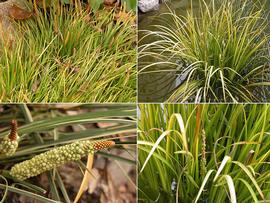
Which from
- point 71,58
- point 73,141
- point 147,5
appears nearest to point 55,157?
point 73,141

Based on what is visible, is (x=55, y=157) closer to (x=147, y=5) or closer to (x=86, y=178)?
(x=86, y=178)

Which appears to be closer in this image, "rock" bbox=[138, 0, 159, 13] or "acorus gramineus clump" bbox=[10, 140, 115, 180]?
"acorus gramineus clump" bbox=[10, 140, 115, 180]

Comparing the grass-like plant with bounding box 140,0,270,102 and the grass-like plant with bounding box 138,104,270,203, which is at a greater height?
the grass-like plant with bounding box 140,0,270,102

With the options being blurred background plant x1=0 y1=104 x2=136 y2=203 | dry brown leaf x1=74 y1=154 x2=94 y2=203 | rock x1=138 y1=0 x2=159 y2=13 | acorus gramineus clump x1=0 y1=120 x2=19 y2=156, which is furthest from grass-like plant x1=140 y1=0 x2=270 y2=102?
acorus gramineus clump x1=0 y1=120 x2=19 y2=156

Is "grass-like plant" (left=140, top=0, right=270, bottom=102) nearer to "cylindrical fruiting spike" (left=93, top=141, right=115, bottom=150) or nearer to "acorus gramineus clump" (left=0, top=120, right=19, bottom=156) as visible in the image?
"cylindrical fruiting spike" (left=93, top=141, right=115, bottom=150)

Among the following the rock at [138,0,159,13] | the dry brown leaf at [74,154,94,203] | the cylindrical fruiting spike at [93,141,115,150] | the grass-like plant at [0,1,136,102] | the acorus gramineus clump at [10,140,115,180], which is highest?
the rock at [138,0,159,13]

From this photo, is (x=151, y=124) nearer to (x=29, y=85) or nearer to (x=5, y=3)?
(x=29, y=85)
